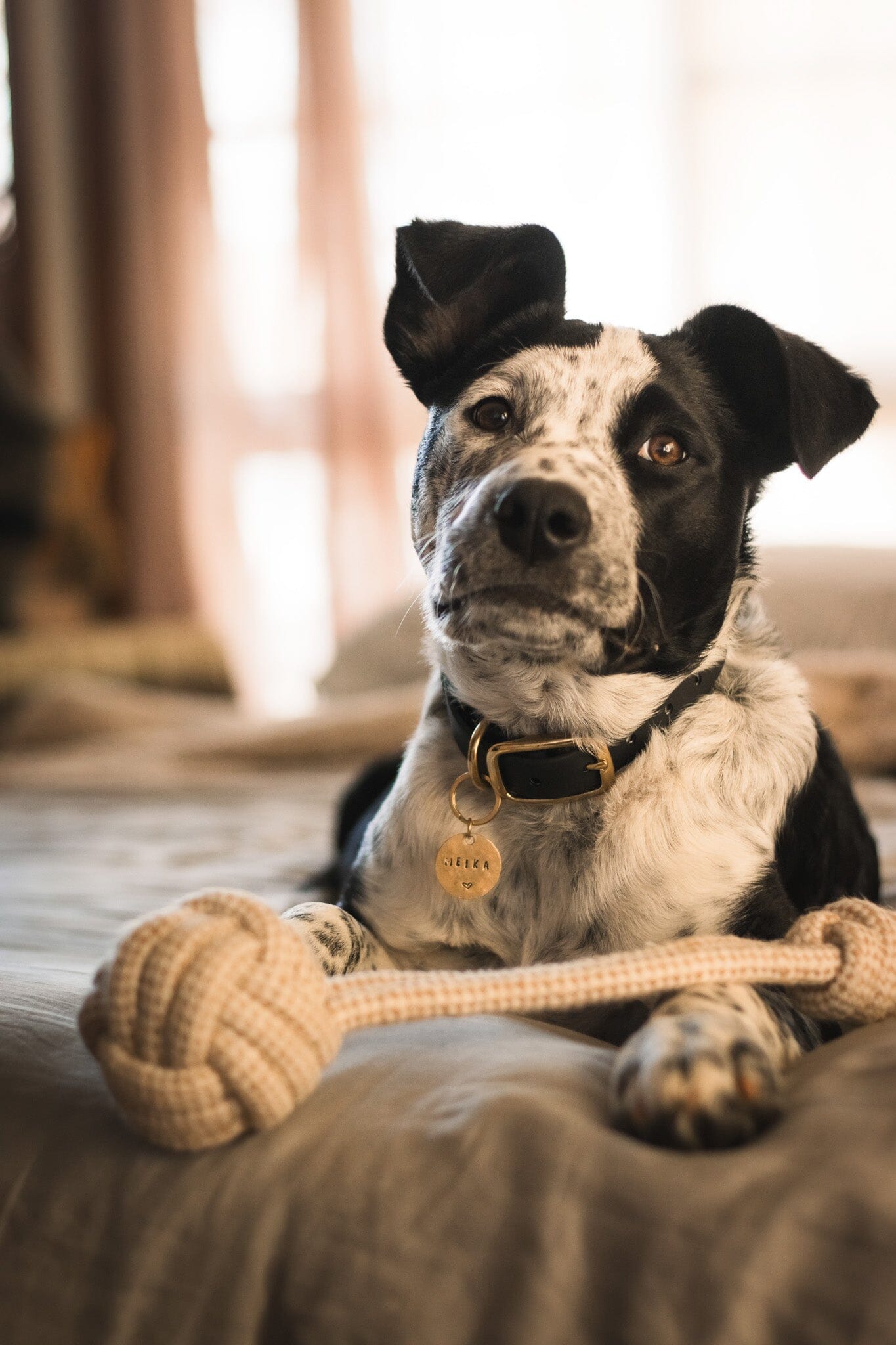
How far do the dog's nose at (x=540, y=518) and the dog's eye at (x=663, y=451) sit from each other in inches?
9.3

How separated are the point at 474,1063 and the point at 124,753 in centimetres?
265

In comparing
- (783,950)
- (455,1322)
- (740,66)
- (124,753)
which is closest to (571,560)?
(783,950)

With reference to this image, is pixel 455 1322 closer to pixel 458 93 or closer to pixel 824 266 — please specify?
pixel 824 266

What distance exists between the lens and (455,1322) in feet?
2.46

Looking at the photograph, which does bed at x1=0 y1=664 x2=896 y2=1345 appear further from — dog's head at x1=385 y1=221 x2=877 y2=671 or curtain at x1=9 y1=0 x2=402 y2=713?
curtain at x1=9 y1=0 x2=402 y2=713

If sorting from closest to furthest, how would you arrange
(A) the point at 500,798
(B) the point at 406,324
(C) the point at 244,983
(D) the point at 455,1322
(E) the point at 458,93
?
(D) the point at 455,1322 < (C) the point at 244,983 < (A) the point at 500,798 < (B) the point at 406,324 < (E) the point at 458,93

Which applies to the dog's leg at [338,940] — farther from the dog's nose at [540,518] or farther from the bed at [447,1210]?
the dog's nose at [540,518]

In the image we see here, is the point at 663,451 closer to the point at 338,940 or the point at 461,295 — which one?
the point at 461,295

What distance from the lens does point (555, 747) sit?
1.38 m

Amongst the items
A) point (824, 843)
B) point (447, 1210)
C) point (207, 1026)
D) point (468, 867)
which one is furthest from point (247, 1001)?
point (824, 843)

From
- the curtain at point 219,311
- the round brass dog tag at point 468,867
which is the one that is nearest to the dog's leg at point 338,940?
the round brass dog tag at point 468,867

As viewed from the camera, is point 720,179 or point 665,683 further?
point 720,179

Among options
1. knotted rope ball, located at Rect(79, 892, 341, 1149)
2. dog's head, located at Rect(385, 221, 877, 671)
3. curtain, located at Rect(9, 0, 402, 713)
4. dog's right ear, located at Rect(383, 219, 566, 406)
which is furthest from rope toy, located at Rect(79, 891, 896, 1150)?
curtain, located at Rect(9, 0, 402, 713)

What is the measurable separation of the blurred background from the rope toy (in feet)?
10.1
